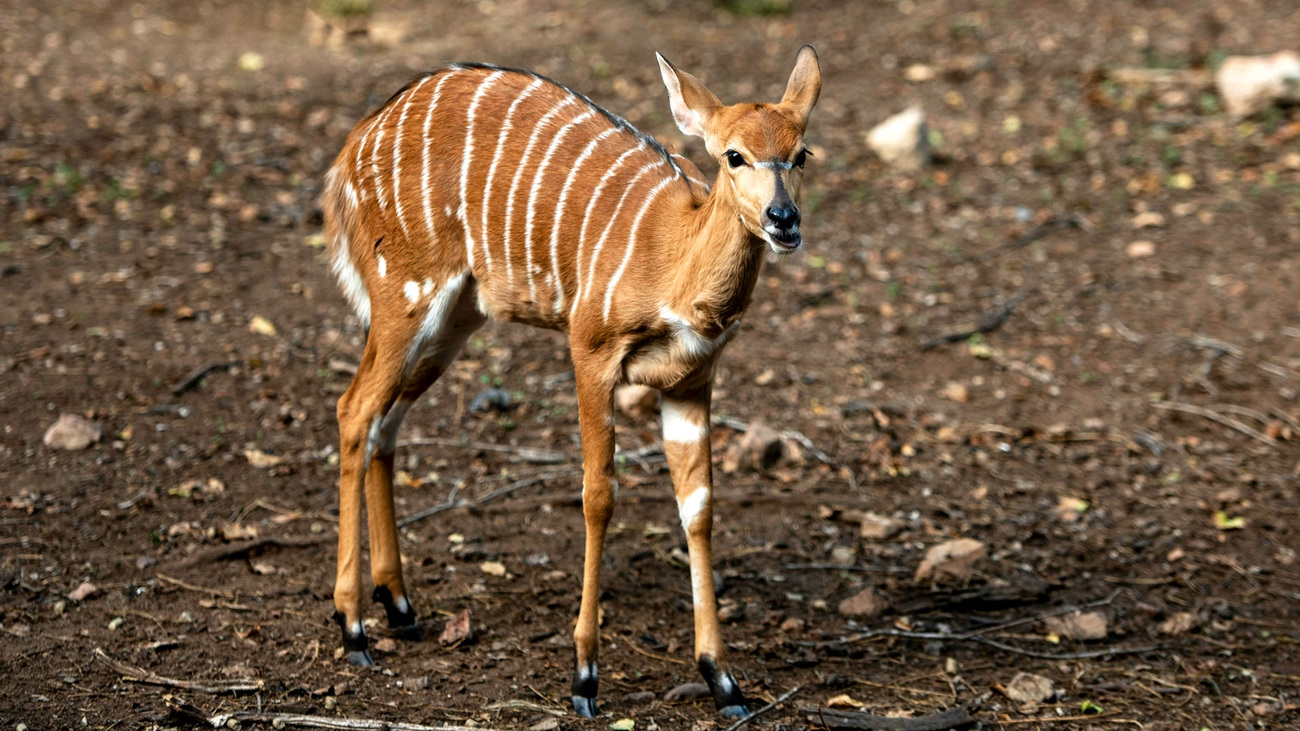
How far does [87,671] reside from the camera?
425 cm

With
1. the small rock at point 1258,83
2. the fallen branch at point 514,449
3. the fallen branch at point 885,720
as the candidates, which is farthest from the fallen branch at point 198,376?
the small rock at point 1258,83

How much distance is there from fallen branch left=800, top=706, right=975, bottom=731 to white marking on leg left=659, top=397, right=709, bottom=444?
106 centimetres

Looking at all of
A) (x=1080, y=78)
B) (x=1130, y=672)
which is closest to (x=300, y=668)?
(x=1130, y=672)

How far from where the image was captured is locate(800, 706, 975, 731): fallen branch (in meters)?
4.27

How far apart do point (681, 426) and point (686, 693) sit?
97 centimetres

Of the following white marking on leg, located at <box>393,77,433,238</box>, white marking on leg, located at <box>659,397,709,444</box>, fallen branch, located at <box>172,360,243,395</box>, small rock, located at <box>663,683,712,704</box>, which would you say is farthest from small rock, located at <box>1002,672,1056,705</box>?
fallen branch, located at <box>172,360,243,395</box>

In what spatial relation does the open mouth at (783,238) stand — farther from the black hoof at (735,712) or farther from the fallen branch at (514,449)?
the fallen branch at (514,449)

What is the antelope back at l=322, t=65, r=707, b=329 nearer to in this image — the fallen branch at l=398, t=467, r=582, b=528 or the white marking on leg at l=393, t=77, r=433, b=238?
the white marking on leg at l=393, t=77, r=433, b=238

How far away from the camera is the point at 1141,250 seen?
8.30 meters

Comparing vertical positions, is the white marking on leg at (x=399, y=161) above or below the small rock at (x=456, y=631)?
above

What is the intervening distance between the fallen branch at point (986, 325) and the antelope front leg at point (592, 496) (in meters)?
3.55

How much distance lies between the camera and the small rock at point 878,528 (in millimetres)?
5660

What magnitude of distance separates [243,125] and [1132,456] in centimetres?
688

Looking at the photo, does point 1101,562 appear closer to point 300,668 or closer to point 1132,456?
point 1132,456
